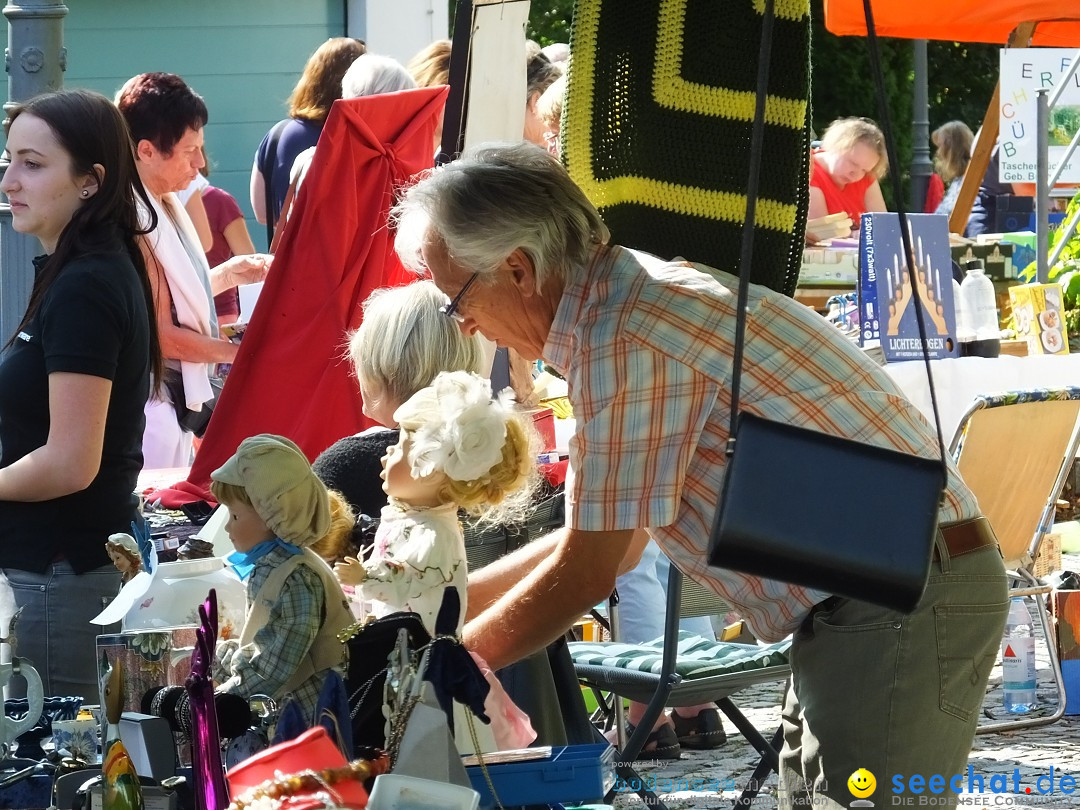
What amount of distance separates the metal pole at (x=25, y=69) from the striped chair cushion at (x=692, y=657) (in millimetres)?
1770

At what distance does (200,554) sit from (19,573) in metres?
0.65

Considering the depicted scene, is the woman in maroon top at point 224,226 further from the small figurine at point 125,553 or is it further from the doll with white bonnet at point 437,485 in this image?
the small figurine at point 125,553

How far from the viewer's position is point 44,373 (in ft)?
9.36

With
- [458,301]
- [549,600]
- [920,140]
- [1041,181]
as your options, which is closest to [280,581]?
[549,600]

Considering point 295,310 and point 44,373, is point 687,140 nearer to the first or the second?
point 44,373

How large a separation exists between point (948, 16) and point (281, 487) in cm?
452

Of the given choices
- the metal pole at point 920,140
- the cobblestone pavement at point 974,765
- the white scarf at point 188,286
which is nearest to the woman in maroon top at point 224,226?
the white scarf at point 188,286

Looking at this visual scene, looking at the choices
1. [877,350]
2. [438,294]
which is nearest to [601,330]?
[438,294]

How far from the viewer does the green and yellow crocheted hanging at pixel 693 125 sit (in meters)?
2.38

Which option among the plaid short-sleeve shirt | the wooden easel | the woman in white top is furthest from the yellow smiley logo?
the wooden easel

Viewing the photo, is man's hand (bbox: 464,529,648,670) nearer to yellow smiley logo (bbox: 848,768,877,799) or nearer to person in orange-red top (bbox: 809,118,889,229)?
yellow smiley logo (bbox: 848,768,877,799)

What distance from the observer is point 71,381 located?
9.07 ft

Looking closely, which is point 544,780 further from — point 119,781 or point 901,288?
point 901,288

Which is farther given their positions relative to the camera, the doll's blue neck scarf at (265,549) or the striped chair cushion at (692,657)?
the striped chair cushion at (692,657)
